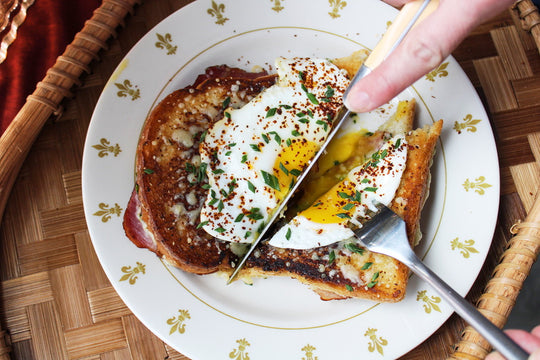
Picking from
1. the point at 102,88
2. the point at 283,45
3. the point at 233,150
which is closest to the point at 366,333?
the point at 233,150

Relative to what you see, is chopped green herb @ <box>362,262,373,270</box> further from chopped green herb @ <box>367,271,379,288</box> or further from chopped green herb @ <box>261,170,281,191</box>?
chopped green herb @ <box>261,170,281,191</box>

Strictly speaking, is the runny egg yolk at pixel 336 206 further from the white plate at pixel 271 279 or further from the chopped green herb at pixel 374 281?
the white plate at pixel 271 279

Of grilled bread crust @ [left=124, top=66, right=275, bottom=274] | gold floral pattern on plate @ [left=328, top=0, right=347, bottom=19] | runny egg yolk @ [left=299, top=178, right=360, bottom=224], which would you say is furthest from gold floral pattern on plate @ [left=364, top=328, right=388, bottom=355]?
gold floral pattern on plate @ [left=328, top=0, right=347, bottom=19]

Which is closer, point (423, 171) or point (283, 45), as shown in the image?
point (423, 171)

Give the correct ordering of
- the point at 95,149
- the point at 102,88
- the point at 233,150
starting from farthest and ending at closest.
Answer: the point at 102,88
the point at 95,149
the point at 233,150

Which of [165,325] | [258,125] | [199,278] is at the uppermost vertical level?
[258,125]

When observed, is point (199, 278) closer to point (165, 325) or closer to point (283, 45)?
point (165, 325)
